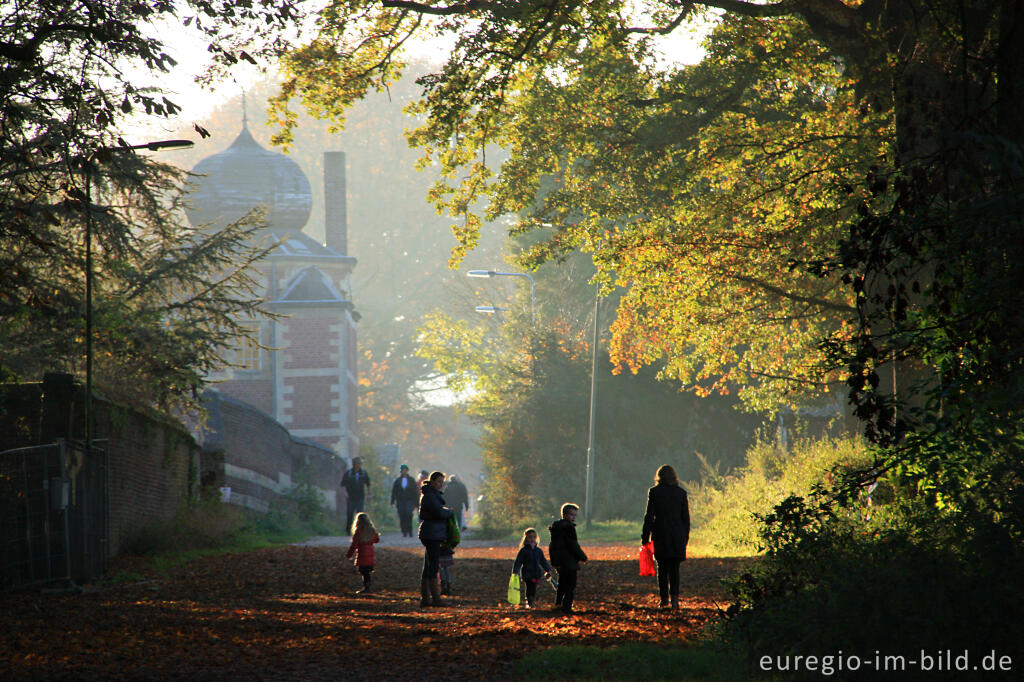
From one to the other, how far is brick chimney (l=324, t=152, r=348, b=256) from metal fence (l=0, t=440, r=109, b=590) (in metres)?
41.2

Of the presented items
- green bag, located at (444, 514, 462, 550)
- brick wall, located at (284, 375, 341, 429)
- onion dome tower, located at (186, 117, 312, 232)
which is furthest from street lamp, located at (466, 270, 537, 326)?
green bag, located at (444, 514, 462, 550)

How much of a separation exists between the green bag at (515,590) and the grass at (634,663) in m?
3.30

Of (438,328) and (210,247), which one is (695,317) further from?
(438,328)

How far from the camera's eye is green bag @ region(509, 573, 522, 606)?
41.4 ft

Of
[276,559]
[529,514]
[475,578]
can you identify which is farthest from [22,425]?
[529,514]

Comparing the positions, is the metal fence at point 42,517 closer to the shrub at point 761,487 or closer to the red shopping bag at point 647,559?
the red shopping bag at point 647,559

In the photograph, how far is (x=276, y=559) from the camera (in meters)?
19.8

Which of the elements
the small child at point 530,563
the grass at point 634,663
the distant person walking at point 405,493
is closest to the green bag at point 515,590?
the small child at point 530,563

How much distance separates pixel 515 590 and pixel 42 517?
6.47 m

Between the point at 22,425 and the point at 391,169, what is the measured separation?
58.2 meters

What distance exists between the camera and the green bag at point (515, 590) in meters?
12.6

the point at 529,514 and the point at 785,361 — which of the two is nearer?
the point at 785,361

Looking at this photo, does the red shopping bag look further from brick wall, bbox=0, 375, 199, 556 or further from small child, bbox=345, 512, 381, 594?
brick wall, bbox=0, 375, 199, 556

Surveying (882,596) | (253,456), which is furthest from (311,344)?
(882,596)
